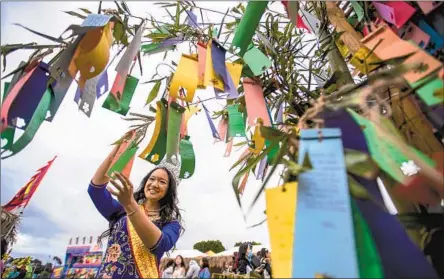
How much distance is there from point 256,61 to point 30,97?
0.39 m

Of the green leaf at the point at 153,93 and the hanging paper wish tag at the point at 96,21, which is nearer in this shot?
the hanging paper wish tag at the point at 96,21

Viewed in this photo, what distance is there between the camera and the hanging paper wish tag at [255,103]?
0.66 metres

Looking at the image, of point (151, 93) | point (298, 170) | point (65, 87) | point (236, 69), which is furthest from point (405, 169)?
point (151, 93)

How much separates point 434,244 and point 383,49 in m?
0.30

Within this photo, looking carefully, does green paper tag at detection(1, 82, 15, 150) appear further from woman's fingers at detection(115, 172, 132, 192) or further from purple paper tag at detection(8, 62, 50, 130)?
woman's fingers at detection(115, 172, 132, 192)

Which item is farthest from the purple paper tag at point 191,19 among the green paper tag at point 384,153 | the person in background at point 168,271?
the person in background at point 168,271

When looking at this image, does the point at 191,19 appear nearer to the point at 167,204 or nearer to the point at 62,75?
the point at 62,75

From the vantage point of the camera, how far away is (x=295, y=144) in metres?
0.44

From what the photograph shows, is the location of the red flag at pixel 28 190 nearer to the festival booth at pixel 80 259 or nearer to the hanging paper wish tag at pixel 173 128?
the hanging paper wish tag at pixel 173 128

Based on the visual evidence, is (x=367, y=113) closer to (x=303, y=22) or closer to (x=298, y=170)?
(x=298, y=170)

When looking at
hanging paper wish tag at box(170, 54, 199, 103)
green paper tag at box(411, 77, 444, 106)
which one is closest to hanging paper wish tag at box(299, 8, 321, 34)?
hanging paper wish tag at box(170, 54, 199, 103)

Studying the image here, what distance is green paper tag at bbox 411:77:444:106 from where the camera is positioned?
415mm

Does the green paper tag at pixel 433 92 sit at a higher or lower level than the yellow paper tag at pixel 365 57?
lower

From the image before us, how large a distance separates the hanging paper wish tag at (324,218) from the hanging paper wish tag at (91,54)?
352 millimetres
